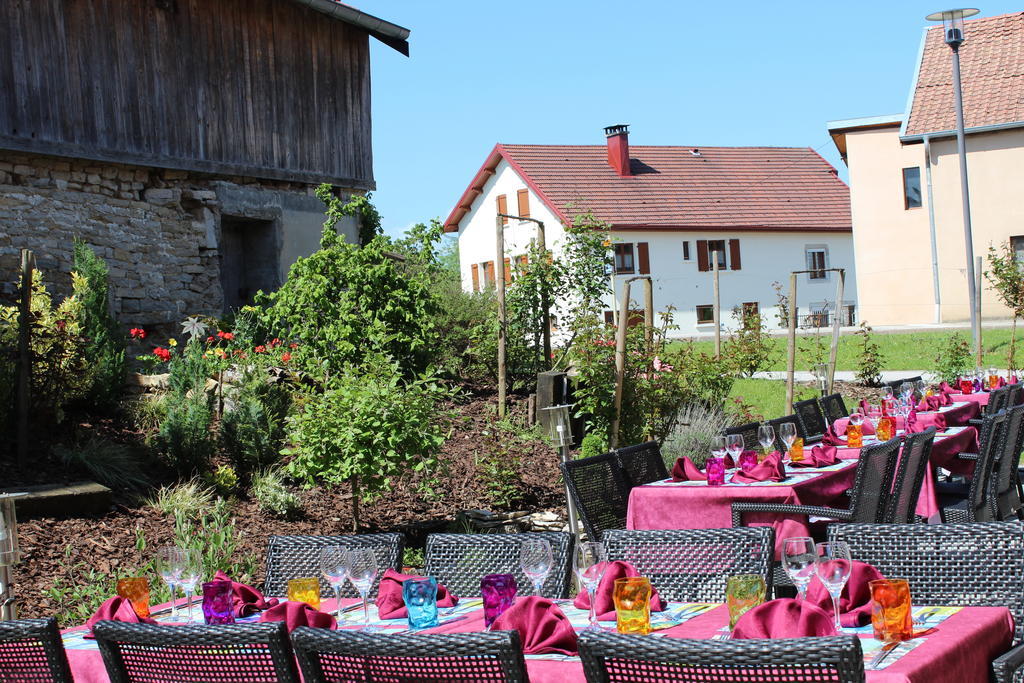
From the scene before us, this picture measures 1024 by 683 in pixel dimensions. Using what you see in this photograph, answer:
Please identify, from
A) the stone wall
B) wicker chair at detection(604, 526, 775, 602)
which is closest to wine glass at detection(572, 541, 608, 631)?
wicker chair at detection(604, 526, 775, 602)

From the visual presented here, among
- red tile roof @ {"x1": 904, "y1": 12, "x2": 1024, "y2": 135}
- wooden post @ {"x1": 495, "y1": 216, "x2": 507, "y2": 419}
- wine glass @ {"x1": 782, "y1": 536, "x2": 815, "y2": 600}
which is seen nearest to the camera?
wine glass @ {"x1": 782, "y1": 536, "x2": 815, "y2": 600}

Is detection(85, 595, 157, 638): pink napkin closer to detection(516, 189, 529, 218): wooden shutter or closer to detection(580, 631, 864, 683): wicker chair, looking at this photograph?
detection(580, 631, 864, 683): wicker chair

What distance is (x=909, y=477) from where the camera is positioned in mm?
5949

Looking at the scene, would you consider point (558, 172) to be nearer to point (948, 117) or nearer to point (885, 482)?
point (948, 117)

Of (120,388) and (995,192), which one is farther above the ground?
(995,192)

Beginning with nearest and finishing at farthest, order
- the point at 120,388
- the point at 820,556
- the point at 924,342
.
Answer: the point at 820,556, the point at 120,388, the point at 924,342

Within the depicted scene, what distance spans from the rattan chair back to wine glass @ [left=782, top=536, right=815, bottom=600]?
63 centimetres

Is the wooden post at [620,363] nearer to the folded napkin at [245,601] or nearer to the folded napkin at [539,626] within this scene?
A: the folded napkin at [245,601]

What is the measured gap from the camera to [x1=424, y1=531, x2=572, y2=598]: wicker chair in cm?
420

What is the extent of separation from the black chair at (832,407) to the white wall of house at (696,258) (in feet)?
84.2

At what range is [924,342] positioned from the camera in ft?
70.7

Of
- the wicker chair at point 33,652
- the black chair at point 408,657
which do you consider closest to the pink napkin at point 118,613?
the wicker chair at point 33,652

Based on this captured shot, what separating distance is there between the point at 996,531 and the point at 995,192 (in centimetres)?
2572

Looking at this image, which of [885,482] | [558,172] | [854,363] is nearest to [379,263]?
[885,482]
